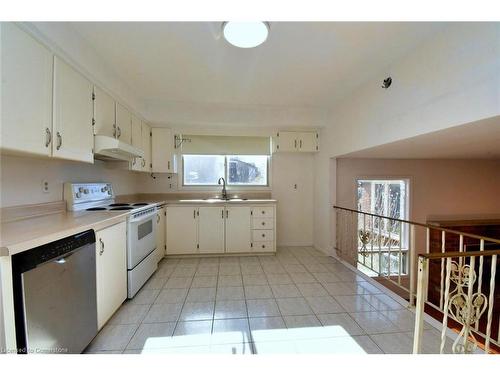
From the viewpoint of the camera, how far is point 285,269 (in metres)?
2.98

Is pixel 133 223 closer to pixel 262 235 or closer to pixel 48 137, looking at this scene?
pixel 48 137

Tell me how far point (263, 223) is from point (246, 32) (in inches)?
104

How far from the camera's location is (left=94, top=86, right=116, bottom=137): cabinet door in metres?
2.05

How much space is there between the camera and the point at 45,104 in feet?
4.71

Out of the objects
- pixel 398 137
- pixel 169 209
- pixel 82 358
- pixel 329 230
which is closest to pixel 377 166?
pixel 329 230

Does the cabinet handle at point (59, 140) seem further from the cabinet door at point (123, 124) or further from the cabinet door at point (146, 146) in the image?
the cabinet door at point (146, 146)

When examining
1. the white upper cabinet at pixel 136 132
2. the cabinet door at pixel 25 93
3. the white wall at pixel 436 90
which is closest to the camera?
the cabinet door at pixel 25 93

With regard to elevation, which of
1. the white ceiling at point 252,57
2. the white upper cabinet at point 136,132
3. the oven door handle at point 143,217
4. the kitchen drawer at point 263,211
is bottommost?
the kitchen drawer at point 263,211

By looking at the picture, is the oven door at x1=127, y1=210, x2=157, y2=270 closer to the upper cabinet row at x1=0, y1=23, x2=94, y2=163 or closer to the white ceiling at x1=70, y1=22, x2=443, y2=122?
the upper cabinet row at x1=0, y1=23, x2=94, y2=163

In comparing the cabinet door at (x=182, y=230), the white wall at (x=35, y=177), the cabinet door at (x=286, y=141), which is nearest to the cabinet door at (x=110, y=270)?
the white wall at (x=35, y=177)

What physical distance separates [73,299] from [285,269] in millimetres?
2343

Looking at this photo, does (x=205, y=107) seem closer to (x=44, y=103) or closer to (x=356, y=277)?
(x=44, y=103)

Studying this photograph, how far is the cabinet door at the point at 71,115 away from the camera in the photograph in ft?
5.08

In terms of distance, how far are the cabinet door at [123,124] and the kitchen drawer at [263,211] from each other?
6.79ft
